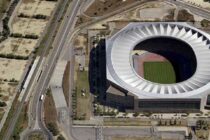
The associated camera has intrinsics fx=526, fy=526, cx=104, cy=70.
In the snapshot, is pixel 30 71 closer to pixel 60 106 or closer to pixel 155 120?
pixel 60 106

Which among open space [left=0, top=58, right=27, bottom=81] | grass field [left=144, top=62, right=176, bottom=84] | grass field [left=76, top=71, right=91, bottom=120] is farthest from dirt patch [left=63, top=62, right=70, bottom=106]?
grass field [left=144, top=62, right=176, bottom=84]

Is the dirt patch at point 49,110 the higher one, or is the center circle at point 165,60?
the center circle at point 165,60

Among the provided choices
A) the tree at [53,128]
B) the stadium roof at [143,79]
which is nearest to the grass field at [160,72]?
the stadium roof at [143,79]

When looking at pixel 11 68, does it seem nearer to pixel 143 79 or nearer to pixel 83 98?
pixel 83 98

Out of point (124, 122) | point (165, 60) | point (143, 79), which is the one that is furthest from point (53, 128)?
point (165, 60)

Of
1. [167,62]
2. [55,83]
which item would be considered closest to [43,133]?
Answer: [55,83]

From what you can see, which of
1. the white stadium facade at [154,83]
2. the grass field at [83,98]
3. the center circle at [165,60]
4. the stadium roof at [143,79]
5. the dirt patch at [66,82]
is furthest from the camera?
the center circle at [165,60]

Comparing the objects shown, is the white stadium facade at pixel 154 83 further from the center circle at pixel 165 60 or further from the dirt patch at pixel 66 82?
the dirt patch at pixel 66 82
